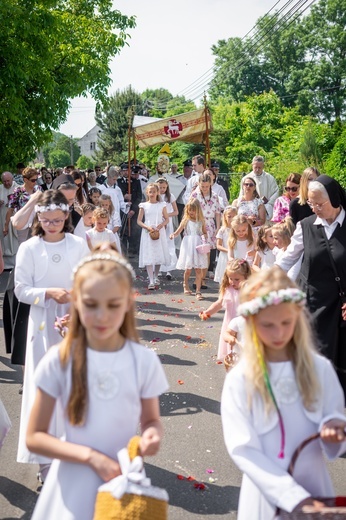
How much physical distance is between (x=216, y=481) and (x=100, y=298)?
3026mm

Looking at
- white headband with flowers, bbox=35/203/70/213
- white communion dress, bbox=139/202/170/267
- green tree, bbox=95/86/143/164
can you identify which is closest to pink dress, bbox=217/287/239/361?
white headband with flowers, bbox=35/203/70/213

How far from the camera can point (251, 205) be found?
12227 millimetres

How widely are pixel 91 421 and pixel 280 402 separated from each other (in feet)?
2.55

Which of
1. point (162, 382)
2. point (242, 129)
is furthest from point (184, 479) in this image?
point (242, 129)

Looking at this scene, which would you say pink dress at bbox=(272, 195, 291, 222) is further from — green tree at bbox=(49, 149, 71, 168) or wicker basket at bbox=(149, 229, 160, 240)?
green tree at bbox=(49, 149, 71, 168)

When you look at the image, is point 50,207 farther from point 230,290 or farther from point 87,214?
point 87,214

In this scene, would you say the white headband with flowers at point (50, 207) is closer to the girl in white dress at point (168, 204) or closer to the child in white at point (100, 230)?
the child in white at point (100, 230)

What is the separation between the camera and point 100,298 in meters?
3.02

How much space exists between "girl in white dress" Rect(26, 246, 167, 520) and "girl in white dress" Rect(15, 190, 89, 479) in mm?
2249

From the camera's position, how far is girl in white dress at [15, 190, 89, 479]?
5496 mm

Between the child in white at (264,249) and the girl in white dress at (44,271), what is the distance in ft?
13.4

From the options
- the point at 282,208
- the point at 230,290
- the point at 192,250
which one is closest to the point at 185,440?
the point at 230,290

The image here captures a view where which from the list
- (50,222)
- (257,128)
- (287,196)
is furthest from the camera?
(257,128)

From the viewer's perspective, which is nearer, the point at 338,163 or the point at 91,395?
the point at 91,395
